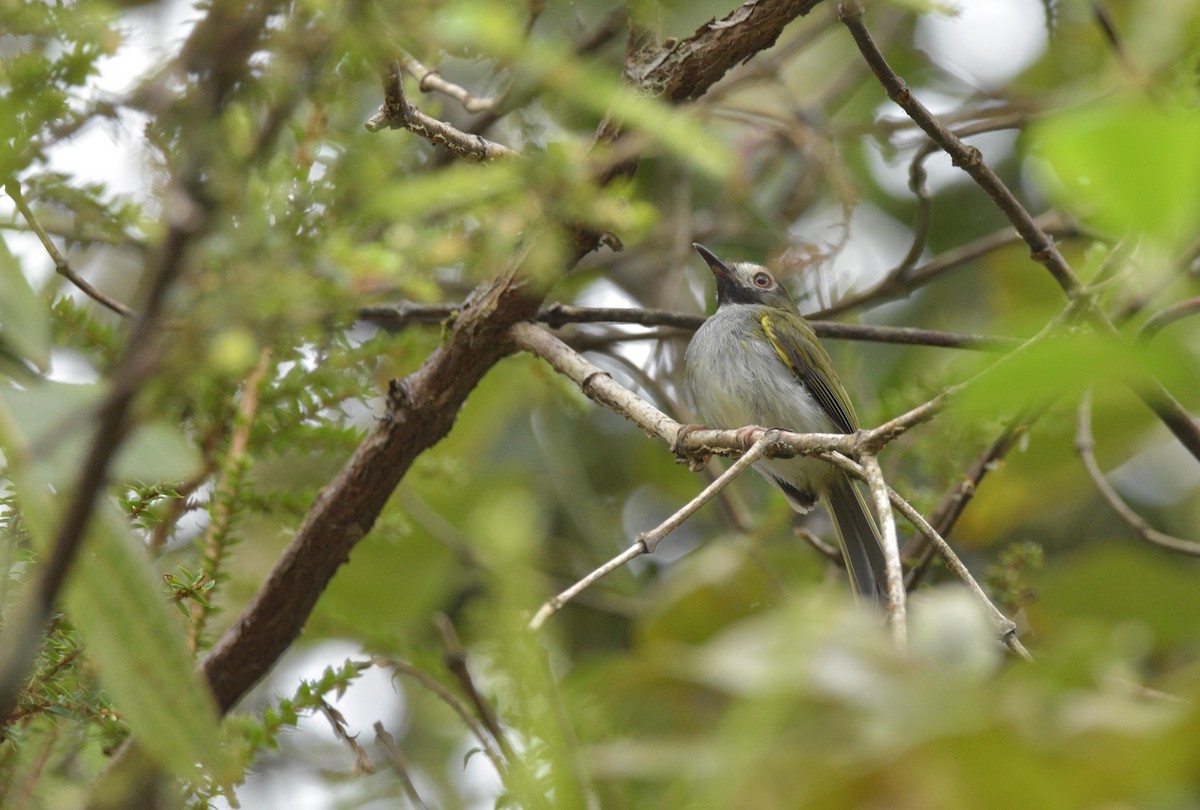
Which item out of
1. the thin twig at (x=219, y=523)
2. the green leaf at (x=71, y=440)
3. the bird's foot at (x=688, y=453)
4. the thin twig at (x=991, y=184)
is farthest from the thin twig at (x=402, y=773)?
the thin twig at (x=991, y=184)

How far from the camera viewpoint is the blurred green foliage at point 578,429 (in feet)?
2.60

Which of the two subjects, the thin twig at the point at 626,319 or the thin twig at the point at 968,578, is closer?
the thin twig at the point at 968,578

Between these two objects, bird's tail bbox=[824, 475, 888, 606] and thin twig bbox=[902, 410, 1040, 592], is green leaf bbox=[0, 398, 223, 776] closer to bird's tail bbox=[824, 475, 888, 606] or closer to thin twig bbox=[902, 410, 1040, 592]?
thin twig bbox=[902, 410, 1040, 592]

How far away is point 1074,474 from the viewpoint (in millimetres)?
3975

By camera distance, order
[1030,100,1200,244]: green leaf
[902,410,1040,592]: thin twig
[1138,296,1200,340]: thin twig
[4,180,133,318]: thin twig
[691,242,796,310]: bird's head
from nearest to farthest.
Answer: [1030,100,1200,244]: green leaf
[4,180,133,318]: thin twig
[1138,296,1200,340]: thin twig
[902,410,1040,592]: thin twig
[691,242,796,310]: bird's head

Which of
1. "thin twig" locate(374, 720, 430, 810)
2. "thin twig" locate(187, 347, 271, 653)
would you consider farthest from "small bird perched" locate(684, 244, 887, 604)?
"thin twig" locate(187, 347, 271, 653)

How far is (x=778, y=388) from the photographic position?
425 cm

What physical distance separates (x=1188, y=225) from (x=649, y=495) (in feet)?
12.7

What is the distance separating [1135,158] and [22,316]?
1050mm

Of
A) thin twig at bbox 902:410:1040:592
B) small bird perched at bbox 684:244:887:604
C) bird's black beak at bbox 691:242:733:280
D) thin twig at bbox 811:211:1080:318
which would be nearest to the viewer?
thin twig at bbox 902:410:1040:592

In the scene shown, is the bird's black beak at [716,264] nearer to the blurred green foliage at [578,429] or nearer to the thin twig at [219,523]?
the blurred green foliage at [578,429]

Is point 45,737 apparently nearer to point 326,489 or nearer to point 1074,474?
point 326,489

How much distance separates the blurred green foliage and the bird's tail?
4.8 inches

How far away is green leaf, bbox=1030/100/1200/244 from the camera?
67 centimetres
